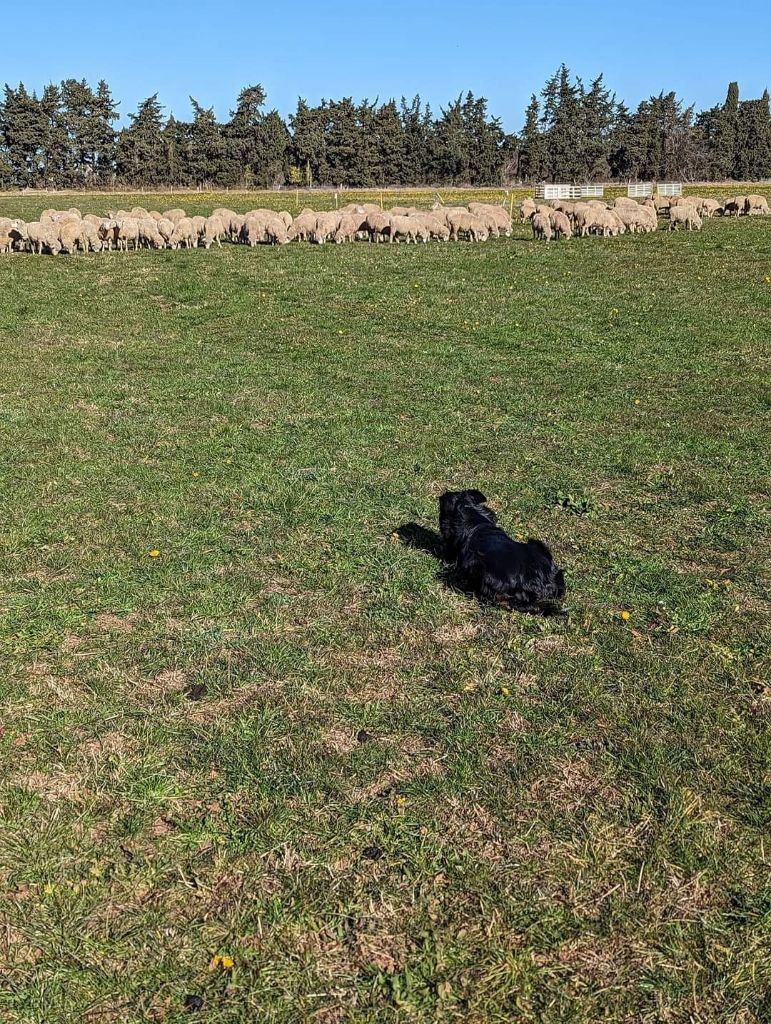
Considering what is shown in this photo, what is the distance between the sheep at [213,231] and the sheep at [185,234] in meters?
0.45

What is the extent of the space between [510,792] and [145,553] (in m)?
4.18

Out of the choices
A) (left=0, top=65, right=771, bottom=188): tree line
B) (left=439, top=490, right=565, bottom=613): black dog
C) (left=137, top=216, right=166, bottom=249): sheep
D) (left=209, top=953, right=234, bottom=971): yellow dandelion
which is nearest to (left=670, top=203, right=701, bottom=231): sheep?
(left=137, top=216, right=166, bottom=249): sheep

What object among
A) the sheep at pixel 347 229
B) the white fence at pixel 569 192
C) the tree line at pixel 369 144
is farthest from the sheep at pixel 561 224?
the tree line at pixel 369 144

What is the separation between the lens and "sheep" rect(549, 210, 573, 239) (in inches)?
1296

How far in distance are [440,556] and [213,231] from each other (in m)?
27.0

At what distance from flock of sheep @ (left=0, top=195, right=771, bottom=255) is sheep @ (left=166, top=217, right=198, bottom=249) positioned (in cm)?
4

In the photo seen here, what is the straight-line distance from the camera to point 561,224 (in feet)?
108

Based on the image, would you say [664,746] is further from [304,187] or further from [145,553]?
[304,187]

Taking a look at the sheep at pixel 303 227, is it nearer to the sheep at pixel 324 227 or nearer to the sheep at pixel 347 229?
the sheep at pixel 324 227

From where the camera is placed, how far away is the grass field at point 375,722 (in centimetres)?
361

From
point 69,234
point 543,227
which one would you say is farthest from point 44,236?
point 543,227

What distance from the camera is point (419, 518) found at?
8.28m

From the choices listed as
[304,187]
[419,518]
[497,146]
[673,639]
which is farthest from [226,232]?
[497,146]

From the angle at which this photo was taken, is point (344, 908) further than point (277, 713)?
No
